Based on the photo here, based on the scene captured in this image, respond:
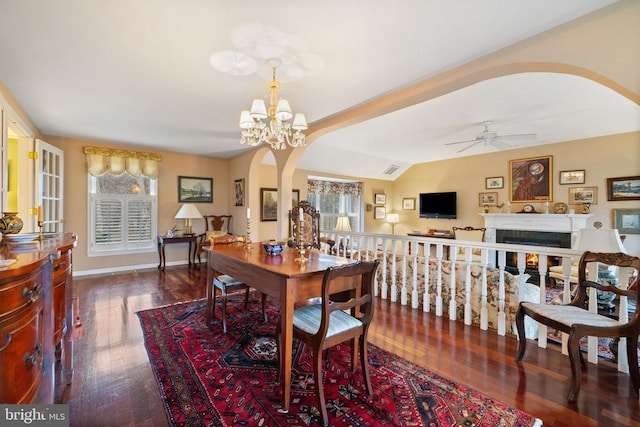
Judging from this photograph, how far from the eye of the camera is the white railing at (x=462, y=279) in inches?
89.4

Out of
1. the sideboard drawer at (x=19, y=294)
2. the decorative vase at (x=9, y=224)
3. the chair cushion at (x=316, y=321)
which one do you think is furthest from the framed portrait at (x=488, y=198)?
the decorative vase at (x=9, y=224)

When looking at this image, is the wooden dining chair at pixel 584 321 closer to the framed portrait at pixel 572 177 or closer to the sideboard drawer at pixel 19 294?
the sideboard drawer at pixel 19 294

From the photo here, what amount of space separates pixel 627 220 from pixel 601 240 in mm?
3342

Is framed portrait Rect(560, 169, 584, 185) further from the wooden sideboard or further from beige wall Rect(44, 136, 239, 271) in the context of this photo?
the wooden sideboard

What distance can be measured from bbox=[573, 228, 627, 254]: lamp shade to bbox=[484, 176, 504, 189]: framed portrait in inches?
152

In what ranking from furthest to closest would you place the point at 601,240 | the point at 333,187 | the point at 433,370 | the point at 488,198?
the point at 333,187 → the point at 488,198 → the point at 601,240 → the point at 433,370

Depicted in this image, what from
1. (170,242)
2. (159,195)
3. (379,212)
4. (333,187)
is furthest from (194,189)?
(379,212)

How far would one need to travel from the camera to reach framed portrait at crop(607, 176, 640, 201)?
14.8 ft

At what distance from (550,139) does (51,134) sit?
345 inches

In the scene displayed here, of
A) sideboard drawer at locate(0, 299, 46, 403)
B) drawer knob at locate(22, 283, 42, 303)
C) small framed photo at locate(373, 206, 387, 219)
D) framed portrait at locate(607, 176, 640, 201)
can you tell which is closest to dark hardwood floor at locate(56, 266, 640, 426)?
sideboard drawer at locate(0, 299, 46, 403)

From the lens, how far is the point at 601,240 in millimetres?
2453

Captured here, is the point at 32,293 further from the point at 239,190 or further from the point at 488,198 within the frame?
the point at 488,198

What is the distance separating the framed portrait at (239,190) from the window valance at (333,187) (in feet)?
6.11

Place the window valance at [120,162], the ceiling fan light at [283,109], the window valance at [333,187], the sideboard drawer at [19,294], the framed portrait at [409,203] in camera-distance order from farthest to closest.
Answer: the framed portrait at [409,203] → the window valance at [333,187] → the window valance at [120,162] → the ceiling fan light at [283,109] → the sideboard drawer at [19,294]
